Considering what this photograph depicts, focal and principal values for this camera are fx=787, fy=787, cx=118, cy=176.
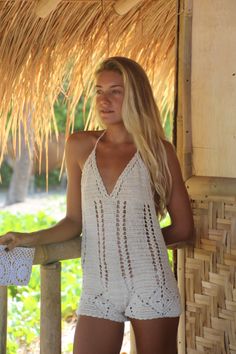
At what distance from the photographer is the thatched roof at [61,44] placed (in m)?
3.50

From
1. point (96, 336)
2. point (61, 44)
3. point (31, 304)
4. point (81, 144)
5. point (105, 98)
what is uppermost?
point (61, 44)

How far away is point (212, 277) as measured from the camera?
9.60 feet

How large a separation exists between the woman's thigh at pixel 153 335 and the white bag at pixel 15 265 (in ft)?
1.25

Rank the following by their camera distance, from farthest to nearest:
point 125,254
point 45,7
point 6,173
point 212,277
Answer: point 6,173 < point 45,7 < point 212,277 < point 125,254

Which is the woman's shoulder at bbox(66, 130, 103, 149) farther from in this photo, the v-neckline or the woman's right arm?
the v-neckline

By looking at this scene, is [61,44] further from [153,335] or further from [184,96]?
[153,335]

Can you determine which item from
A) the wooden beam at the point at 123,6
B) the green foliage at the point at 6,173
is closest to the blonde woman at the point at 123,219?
the wooden beam at the point at 123,6

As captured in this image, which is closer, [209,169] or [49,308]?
[49,308]

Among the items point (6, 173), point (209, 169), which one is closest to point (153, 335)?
point (209, 169)

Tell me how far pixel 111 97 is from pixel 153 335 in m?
0.79

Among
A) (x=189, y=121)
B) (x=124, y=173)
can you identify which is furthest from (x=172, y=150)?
(x=189, y=121)

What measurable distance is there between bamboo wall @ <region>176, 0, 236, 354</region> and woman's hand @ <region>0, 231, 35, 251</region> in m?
0.73

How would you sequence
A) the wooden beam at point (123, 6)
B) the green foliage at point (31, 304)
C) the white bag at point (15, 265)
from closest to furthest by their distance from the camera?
the white bag at point (15, 265) < the wooden beam at point (123, 6) < the green foliage at point (31, 304)

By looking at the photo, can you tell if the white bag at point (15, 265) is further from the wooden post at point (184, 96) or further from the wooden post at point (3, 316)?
the wooden post at point (184, 96)
